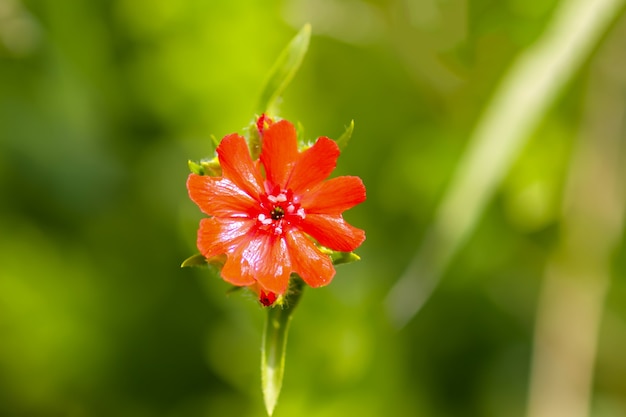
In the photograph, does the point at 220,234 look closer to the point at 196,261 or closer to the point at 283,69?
the point at 196,261

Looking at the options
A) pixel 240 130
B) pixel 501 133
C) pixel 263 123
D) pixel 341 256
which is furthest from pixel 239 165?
pixel 240 130

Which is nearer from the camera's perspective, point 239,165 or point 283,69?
point 239,165

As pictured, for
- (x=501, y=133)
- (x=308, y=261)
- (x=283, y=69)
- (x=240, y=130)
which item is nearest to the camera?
(x=308, y=261)

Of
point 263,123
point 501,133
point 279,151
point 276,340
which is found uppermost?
point 501,133

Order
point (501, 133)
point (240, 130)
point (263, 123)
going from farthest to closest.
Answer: point (240, 130) → point (501, 133) → point (263, 123)

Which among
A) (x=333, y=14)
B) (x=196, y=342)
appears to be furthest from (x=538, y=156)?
(x=196, y=342)

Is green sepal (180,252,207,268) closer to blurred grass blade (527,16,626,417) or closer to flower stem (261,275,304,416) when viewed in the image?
flower stem (261,275,304,416)

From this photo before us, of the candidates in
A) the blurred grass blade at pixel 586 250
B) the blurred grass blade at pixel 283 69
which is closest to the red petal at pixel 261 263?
the blurred grass blade at pixel 283 69

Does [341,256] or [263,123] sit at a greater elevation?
[263,123]
